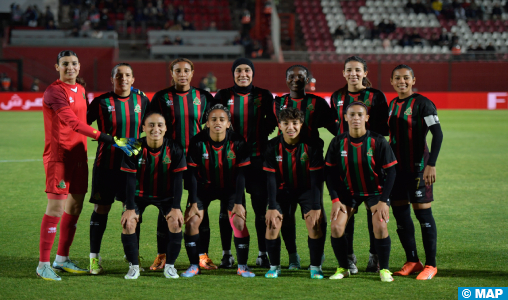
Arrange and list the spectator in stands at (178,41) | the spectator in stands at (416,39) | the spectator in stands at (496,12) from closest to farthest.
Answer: the spectator in stands at (178,41) < the spectator in stands at (416,39) < the spectator in stands at (496,12)

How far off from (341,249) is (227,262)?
3.66ft

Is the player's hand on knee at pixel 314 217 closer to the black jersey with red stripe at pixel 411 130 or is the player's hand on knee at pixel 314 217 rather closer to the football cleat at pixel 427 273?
the black jersey with red stripe at pixel 411 130

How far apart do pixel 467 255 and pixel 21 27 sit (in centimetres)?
2822

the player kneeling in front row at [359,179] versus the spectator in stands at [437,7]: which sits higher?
the spectator in stands at [437,7]

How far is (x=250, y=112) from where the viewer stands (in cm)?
546

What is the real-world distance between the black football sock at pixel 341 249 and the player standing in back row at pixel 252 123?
0.77m

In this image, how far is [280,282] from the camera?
4793 millimetres

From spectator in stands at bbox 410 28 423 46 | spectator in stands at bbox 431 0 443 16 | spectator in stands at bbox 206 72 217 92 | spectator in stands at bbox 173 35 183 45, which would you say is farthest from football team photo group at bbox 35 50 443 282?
spectator in stands at bbox 431 0 443 16

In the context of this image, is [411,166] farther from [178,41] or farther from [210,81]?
[178,41]

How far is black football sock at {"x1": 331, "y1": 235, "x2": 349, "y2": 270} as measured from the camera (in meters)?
4.84

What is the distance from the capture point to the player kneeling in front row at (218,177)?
5.04 meters

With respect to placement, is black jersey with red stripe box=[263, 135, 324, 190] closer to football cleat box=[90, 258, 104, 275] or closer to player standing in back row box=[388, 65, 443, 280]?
player standing in back row box=[388, 65, 443, 280]

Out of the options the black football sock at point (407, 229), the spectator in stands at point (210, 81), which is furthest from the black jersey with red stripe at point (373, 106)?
the spectator in stands at point (210, 81)

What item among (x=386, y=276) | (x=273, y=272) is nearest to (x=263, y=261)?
(x=273, y=272)
